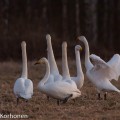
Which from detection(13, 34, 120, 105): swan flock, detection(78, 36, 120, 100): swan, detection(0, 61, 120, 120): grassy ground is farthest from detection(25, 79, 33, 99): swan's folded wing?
detection(78, 36, 120, 100): swan

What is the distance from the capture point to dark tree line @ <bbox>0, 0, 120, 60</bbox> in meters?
33.5

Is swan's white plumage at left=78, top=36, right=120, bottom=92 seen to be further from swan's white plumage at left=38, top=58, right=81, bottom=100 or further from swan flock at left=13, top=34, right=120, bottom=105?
swan's white plumage at left=38, top=58, right=81, bottom=100

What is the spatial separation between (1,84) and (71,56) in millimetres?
12431

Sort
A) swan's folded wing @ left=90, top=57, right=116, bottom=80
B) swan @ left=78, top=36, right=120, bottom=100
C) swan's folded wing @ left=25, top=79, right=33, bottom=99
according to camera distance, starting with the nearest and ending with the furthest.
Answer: swan's folded wing @ left=25, top=79, right=33, bottom=99 → swan @ left=78, top=36, right=120, bottom=100 → swan's folded wing @ left=90, top=57, right=116, bottom=80

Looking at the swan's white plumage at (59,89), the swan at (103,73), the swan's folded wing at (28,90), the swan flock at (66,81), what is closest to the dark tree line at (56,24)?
the swan flock at (66,81)

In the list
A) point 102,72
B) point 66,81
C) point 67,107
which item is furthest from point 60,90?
point 102,72

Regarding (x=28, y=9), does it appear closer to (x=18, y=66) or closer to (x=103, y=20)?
(x=103, y=20)

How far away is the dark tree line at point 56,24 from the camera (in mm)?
33519

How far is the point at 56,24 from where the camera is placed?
4741 cm

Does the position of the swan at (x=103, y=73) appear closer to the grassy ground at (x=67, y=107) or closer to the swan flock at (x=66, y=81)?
the swan flock at (x=66, y=81)

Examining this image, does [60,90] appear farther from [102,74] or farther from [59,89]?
[102,74]

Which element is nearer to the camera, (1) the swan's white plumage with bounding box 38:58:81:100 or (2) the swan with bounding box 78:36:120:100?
(1) the swan's white plumage with bounding box 38:58:81:100

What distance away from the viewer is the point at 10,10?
43438mm

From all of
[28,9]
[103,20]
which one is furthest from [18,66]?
[103,20]
